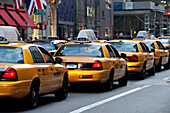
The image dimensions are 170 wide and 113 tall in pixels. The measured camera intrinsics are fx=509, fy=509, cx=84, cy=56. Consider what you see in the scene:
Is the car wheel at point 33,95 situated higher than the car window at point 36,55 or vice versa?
the car window at point 36,55

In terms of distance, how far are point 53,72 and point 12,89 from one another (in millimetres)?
2397

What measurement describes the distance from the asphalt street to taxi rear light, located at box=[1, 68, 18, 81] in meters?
0.83

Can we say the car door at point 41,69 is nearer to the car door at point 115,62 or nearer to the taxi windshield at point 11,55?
the taxi windshield at point 11,55

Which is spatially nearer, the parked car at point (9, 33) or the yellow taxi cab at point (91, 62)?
the yellow taxi cab at point (91, 62)

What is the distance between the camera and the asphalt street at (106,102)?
11.0 m

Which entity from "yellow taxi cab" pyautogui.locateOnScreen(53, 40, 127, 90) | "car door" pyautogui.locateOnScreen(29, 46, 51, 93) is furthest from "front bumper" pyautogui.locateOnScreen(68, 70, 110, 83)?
"car door" pyautogui.locateOnScreen(29, 46, 51, 93)

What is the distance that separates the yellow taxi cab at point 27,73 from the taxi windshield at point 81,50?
8.76ft

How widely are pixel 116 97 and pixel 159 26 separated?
167 meters

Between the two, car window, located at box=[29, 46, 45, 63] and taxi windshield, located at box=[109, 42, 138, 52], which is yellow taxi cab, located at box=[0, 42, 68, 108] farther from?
taxi windshield, located at box=[109, 42, 138, 52]

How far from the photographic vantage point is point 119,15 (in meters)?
166

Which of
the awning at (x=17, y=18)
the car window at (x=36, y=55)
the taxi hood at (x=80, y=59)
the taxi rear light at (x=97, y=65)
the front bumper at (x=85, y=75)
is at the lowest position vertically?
the front bumper at (x=85, y=75)

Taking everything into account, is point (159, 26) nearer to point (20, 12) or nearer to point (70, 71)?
point (20, 12)

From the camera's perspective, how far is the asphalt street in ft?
36.1

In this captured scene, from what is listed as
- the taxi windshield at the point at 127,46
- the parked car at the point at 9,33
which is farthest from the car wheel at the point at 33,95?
the parked car at the point at 9,33
